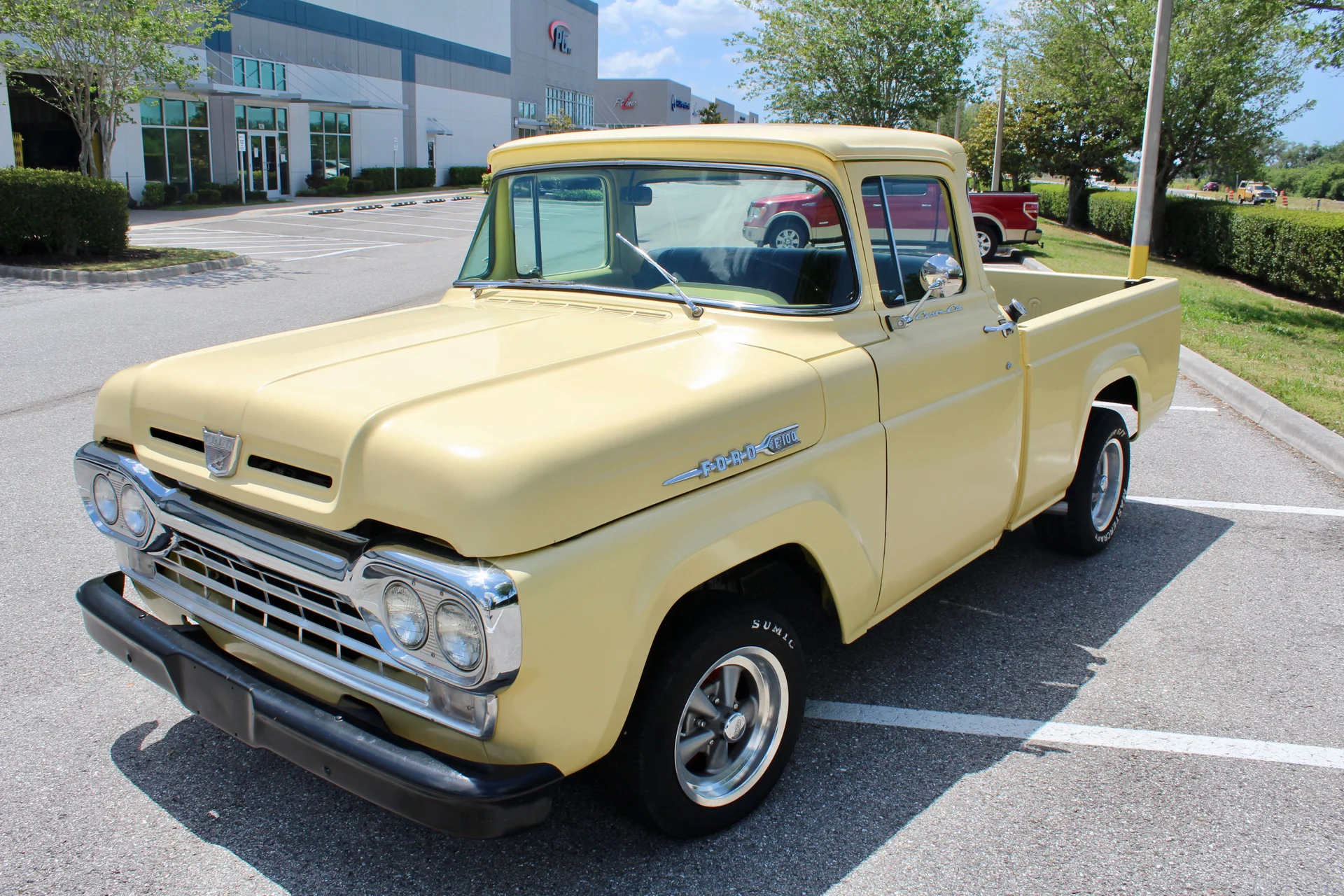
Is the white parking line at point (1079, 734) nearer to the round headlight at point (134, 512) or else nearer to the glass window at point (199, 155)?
the round headlight at point (134, 512)

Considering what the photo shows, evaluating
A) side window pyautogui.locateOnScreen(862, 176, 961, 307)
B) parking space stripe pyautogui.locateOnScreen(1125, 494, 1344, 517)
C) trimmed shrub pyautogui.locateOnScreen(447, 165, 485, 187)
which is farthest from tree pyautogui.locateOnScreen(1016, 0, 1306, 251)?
trimmed shrub pyautogui.locateOnScreen(447, 165, 485, 187)

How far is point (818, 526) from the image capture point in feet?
10.1

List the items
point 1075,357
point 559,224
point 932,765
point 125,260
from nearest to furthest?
point 932,765 < point 559,224 < point 1075,357 < point 125,260

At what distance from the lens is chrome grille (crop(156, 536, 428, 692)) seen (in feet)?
8.40

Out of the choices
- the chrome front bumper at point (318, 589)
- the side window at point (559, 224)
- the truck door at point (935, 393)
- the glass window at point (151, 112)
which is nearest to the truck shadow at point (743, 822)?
the truck door at point (935, 393)

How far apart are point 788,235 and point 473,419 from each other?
5.16 feet

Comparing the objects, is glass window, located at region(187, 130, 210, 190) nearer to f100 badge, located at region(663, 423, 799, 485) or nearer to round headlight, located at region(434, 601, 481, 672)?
f100 badge, located at region(663, 423, 799, 485)

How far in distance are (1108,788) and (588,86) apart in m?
75.5

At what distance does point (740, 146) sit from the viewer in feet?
11.8

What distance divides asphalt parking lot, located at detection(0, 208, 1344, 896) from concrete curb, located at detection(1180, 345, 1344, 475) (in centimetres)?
169

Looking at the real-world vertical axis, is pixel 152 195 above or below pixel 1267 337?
above

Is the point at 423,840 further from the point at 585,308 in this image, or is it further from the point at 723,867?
the point at 585,308

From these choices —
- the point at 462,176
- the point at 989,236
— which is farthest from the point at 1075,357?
the point at 462,176

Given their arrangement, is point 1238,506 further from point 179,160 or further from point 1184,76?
point 179,160
